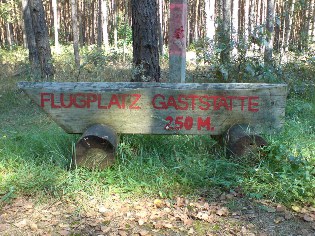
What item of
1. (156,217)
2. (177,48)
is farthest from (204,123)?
(177,48)

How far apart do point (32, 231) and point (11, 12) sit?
26.0 m

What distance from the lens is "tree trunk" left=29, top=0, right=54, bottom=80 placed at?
852 cm

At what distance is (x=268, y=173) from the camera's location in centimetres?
336

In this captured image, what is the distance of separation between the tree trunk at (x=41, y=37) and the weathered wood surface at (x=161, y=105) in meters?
4.96

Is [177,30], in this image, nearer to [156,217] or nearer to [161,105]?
[161,105]

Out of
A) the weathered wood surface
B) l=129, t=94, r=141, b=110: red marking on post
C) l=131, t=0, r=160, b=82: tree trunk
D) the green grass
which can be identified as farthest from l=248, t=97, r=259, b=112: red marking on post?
l=131, t=0, r=160, b=82: tree trunk

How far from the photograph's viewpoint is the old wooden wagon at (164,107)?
3764mm

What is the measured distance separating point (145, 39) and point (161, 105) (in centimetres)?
250

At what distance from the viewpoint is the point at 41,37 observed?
28.5 ft

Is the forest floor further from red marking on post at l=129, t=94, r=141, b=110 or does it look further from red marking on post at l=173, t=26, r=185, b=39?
red marking on post at l=173, t=26, r=185, b=39

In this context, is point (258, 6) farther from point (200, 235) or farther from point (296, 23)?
point (200, 235)

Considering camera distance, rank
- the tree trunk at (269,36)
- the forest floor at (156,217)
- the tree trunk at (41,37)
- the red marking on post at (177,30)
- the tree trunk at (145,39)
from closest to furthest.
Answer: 1. the forest floor at (156,217)
2. the red marking on post at (177,30)
3. the tree trunk at (145,39)
4. the tree trunk at (269,36)
5. the tree trunk at (41,37)

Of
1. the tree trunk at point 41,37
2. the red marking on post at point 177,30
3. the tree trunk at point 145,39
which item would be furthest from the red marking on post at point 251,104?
the tree trunk at point 41,37

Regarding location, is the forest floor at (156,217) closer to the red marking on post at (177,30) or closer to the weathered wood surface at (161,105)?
the weathered wood surface at (161,105)
